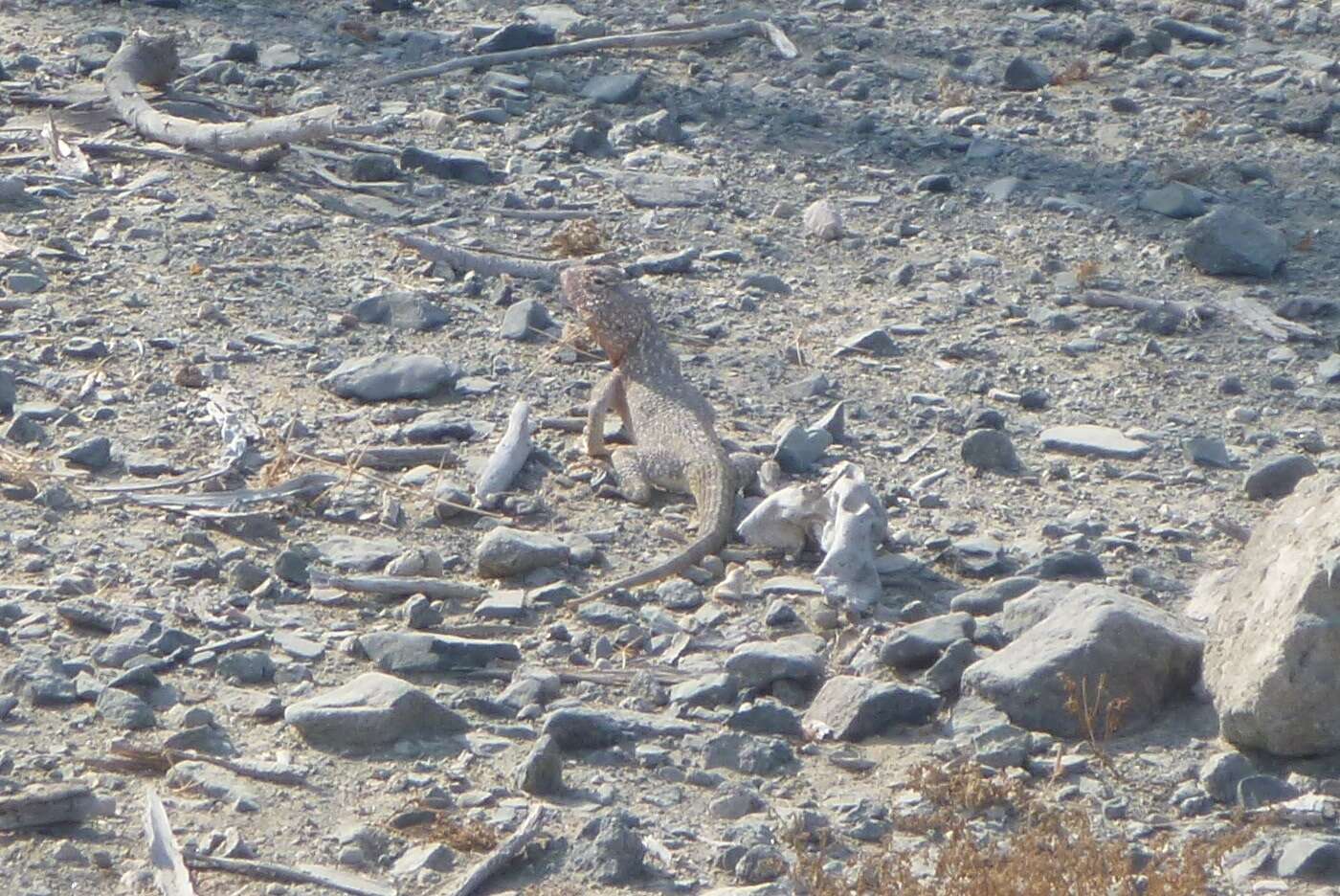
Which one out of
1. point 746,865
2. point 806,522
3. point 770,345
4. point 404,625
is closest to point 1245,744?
point 746,865

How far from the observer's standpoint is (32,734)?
5.02 m

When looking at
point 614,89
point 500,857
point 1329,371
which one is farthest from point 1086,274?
point 500,857

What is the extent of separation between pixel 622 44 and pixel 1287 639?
776cm

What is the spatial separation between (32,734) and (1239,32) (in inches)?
379

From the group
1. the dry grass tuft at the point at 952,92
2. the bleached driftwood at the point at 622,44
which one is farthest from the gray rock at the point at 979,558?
the bleached driftwood at the point at 622,44

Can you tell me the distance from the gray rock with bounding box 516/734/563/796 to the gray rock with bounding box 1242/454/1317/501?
10.2 ft

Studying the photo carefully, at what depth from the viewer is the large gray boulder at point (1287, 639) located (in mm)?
4652

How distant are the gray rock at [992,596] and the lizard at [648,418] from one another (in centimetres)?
88

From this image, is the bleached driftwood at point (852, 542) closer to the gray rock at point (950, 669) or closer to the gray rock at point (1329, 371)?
the gray rock at point (950, 669)

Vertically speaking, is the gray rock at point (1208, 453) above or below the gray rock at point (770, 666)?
below

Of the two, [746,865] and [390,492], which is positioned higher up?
[746,865]

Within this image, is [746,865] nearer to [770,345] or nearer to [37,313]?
[770,345]

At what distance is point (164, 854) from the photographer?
4.46 m

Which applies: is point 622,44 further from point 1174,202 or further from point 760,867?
point 760,867
